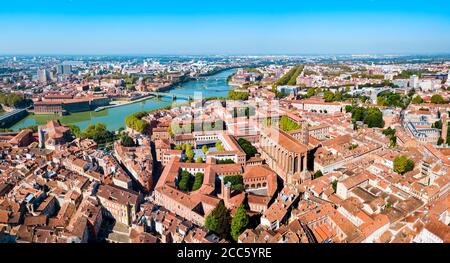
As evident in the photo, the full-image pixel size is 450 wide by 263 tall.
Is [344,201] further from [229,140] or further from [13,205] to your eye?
[13,205]

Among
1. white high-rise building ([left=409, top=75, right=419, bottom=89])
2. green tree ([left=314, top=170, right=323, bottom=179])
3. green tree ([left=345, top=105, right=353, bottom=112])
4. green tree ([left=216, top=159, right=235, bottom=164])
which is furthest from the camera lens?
white high-rise building ([left=409, top=75, right=419, bottom=89])

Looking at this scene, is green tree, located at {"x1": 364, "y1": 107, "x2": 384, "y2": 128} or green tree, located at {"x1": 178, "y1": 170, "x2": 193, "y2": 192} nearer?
green tree, located at {"x1": 178, "y1": 170, "x2": 193, "y2": 192}

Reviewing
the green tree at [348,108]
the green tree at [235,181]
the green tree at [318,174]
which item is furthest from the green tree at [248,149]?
the green tree at [348,108]

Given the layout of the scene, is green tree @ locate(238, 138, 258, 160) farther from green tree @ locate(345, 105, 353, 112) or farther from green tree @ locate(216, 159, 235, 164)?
green tree @ locate(345, 105, 353, 112)

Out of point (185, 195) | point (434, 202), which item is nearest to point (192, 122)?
point (185, 195)

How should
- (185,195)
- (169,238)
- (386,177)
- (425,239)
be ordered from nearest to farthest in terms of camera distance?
1. (425,239)
2. (169,238)
3. (185,195)
4. (386,177)

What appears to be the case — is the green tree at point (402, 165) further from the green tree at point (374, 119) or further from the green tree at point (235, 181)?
the green tree at point (374, 119)

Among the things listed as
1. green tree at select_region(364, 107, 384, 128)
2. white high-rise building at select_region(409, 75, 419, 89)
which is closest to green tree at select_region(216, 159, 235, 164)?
green tree at select_region(364, 107, 384, 128)
